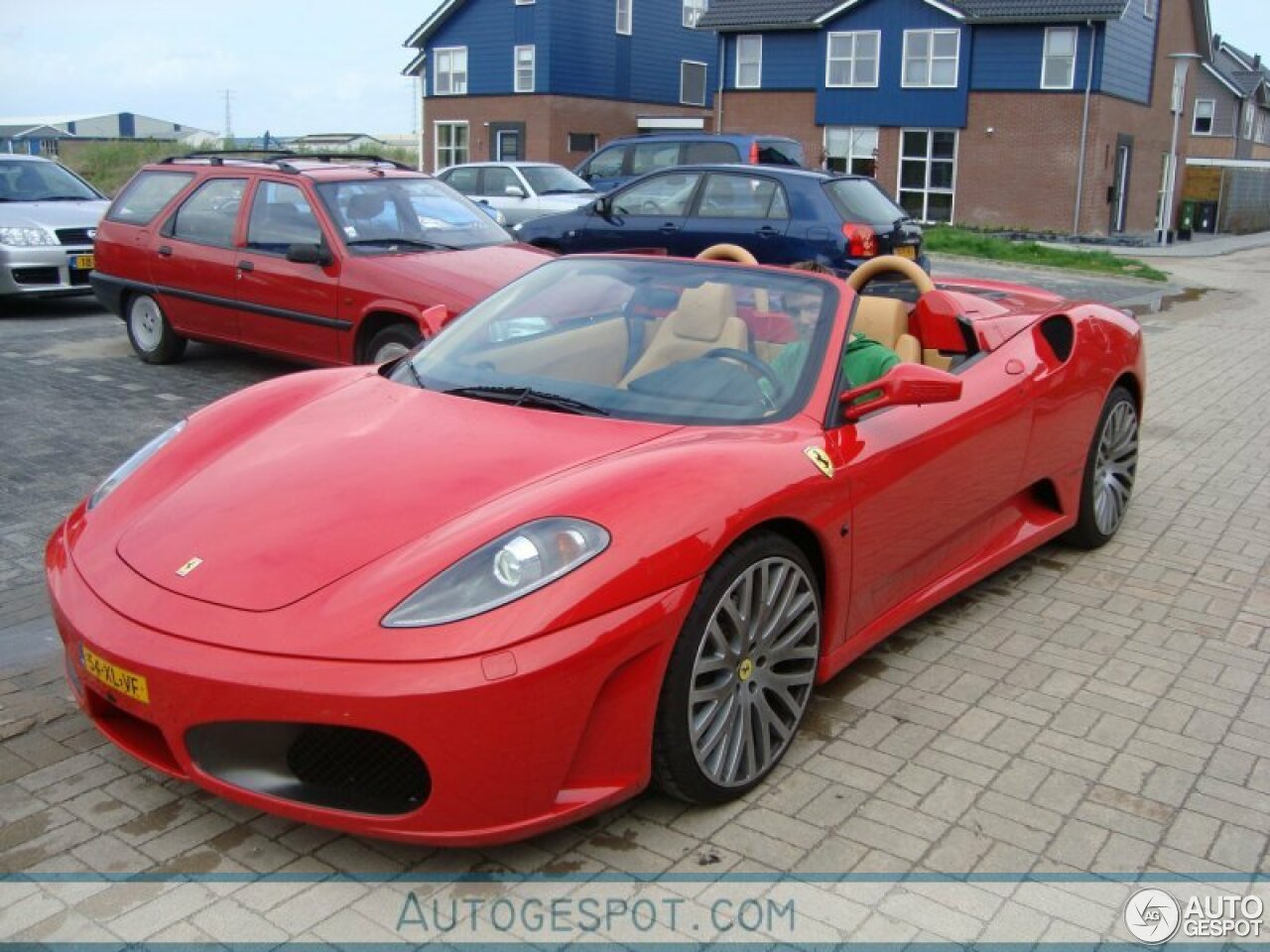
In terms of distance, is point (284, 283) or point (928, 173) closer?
point (284, 283)

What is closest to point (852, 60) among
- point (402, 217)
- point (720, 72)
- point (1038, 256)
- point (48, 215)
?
point (720, 72)

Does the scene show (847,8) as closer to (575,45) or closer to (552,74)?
(575,45)

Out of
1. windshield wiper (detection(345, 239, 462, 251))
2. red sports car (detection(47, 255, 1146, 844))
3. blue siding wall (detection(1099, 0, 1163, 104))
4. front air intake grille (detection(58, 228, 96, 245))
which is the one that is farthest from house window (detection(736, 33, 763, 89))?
red sports car (detection(47, 255, 1146, 844))

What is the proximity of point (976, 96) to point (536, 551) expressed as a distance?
34.1m

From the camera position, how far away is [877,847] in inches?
126

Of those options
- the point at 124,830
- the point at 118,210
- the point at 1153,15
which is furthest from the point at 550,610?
the point at 1153,15

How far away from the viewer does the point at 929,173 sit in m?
35.3

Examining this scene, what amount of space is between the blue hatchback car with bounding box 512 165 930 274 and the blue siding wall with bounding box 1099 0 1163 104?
23.2 m

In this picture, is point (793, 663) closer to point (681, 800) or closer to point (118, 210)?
point (681, 800)

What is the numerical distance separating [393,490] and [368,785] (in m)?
0.78

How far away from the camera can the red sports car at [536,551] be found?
2834 mm

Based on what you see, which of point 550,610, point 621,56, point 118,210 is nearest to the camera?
point 550,610

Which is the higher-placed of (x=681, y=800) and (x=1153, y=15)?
(x=1153, y=15)

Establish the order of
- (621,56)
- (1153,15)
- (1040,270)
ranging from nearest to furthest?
(1040,270)
(1153,15)
(621,56)
